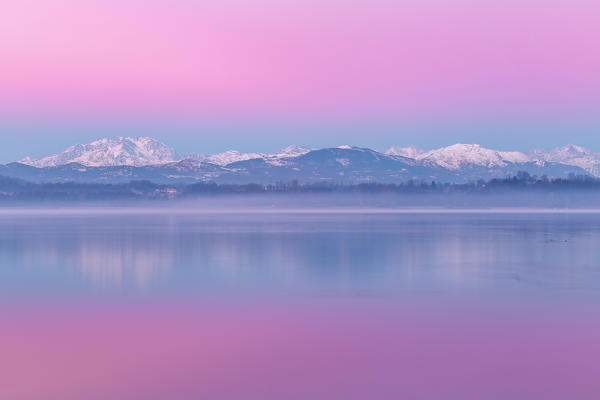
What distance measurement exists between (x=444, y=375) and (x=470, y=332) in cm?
307

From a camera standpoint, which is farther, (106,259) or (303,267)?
(106,259)

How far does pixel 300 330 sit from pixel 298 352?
5.67 ft

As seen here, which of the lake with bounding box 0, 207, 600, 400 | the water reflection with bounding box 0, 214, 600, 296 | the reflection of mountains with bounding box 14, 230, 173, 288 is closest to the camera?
the lake with bounding box 0, 207, 600, 400

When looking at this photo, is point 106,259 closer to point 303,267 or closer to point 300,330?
point 303,267

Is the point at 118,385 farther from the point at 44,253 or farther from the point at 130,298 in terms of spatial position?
the point at 44,253

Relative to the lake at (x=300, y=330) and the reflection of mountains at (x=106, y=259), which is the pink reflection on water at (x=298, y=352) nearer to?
the lake at (x=300, y=330)

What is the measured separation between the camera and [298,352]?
1073 cm

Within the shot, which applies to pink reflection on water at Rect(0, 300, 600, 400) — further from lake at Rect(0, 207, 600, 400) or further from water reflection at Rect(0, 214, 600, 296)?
water reflection at Rect(0, 214, 600, 296)

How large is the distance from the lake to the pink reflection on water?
39 mm

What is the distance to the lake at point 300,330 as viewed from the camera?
8.95 m

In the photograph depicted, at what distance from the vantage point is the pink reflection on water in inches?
344

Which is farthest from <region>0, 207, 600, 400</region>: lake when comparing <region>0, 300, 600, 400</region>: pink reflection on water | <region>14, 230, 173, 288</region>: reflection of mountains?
<region>14, 230, 173, 288</region>: reflection of mountains

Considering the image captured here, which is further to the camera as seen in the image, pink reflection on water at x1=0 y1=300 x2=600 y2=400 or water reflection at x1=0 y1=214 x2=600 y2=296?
→ water reflection at x1=0 y1=214 x2=600 y2=296

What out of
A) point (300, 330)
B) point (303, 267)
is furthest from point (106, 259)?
point (300, 330)
